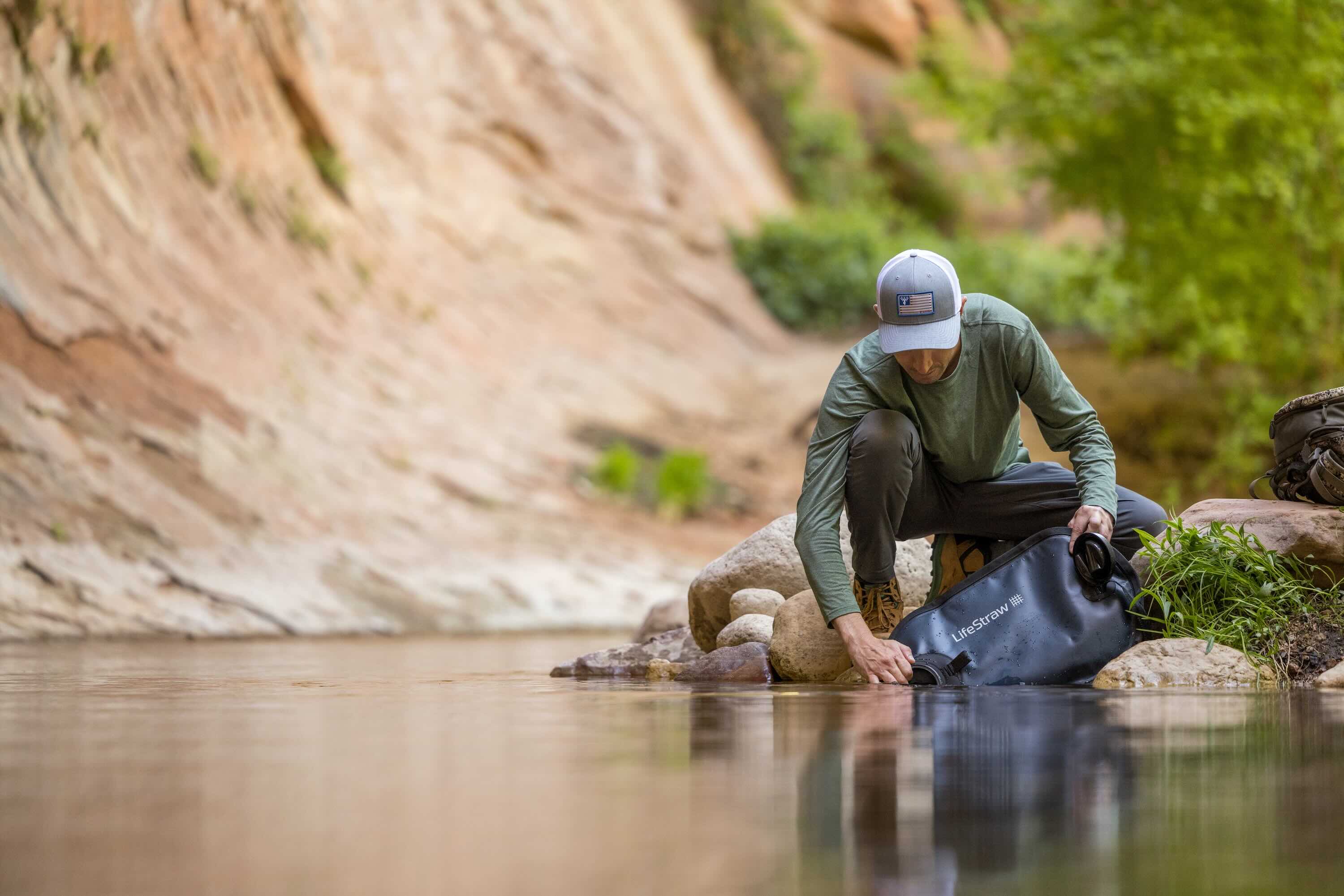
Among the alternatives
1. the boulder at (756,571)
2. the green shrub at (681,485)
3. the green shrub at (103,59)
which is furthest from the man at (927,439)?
the green shrub at (681,485)

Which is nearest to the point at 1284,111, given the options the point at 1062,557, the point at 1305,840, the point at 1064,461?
the point at 1064,461

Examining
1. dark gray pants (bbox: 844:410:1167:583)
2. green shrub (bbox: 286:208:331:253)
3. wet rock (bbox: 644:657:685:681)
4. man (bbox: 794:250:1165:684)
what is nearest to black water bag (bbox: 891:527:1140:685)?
man (bbox: 794:250:1165:684)

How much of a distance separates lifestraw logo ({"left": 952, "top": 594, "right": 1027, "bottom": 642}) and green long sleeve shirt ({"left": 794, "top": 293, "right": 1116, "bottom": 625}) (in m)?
0.31

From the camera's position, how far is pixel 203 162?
36.0ft

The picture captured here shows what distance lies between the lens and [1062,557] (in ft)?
12.7

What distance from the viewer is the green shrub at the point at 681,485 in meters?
12.8

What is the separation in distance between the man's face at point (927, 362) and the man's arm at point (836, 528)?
0.56ft

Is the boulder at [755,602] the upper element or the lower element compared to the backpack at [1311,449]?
lower

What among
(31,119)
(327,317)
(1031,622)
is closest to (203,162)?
(327,317)

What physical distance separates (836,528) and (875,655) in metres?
0.36

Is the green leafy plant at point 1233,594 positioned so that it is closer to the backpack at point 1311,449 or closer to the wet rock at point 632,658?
the backpack at point 1311,449

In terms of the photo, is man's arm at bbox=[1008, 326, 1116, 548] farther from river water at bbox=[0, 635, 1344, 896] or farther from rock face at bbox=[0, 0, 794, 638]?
rock face at bbox=[0, 0, 794, 638]

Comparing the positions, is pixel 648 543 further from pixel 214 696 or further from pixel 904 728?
pixel 904 728

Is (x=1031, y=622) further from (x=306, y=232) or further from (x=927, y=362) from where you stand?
(x=306, y=232)
